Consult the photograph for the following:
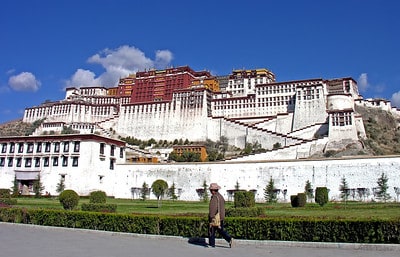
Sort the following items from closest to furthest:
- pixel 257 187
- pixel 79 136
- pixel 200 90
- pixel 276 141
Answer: pixel 257 187, pixel 79 136, pixel 276 141, pixel 200 90

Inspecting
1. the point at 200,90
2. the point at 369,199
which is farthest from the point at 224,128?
→ the point at 369,199

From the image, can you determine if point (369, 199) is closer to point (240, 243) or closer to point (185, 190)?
point (185, 190)

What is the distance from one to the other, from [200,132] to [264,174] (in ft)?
144

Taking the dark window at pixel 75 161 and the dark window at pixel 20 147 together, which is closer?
the dark window at pixel 75 161

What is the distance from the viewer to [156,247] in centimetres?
1021

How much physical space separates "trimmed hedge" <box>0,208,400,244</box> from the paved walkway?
0.40 meters

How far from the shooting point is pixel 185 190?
3831 centimetres

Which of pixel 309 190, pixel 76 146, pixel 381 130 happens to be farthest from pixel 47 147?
pixel 381 130

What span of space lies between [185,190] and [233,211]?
83.6 ft

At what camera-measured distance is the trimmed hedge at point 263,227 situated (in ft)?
33.3

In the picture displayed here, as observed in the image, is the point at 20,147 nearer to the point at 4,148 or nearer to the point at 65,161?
the point at 4,148

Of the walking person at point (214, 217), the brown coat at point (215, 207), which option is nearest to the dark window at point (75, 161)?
the walking person at point (214, 217)

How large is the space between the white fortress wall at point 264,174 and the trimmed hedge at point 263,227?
21.6 metres

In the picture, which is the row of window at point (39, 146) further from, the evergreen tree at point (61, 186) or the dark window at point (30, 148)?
the evergreen tree at point (61, 186)
